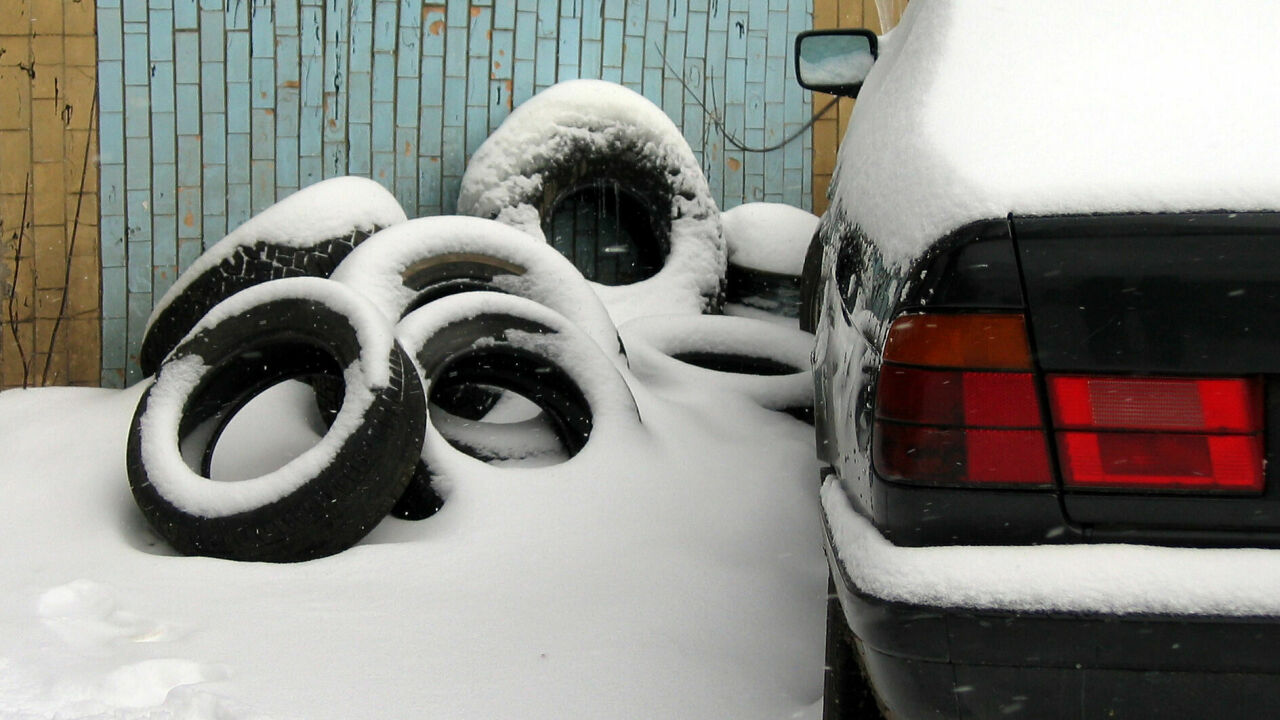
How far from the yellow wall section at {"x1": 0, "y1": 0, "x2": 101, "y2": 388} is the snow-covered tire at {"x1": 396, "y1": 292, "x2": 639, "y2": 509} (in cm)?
244

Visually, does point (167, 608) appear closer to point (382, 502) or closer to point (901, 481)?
point (382, 502)

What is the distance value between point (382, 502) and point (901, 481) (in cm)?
208

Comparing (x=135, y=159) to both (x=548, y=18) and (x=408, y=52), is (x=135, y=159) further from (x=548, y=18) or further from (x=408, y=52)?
(x=548, y=18)

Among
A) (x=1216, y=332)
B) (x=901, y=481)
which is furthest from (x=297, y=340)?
(x=1216, y=332)

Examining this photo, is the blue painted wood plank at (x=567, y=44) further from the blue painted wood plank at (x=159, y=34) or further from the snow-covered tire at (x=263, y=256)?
the blue painted wood plank at (x=159, y=34)

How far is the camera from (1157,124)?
70.7 inches

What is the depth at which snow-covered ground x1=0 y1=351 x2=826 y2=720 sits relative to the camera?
101 inches

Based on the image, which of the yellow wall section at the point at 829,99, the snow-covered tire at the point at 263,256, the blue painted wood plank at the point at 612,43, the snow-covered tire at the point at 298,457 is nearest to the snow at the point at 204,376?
the snow-covered tire at the point at 298,457

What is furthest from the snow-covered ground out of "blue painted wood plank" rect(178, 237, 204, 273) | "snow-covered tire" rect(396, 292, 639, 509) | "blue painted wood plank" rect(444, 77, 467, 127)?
"blue painted wood plank" rect(444, 77, 467, 127)

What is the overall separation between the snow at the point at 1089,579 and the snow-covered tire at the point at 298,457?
2.07 metres

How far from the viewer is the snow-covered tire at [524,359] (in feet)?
13.0

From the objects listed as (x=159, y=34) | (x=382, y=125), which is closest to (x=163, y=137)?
(x=159, y=34)

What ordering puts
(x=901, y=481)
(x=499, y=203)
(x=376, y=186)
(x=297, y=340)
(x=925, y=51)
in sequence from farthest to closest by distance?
(x=499, y=203), (x=376, y=186), (x=297, y=340), (x=925, y=51), (x=901, y=481)

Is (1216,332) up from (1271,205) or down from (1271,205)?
down
